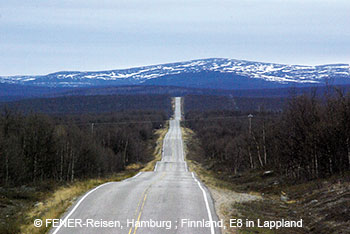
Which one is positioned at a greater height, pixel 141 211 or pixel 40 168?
pixel 141 211

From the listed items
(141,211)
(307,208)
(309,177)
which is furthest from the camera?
(309,177)

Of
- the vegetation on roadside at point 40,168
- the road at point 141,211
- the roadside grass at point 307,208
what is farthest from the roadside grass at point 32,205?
the roadside grass at point 307,208

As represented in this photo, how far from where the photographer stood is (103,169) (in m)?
69.9

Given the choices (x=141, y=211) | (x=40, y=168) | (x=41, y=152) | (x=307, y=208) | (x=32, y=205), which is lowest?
(x=40, y=168)

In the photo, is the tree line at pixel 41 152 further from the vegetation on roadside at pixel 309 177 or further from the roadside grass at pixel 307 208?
the roadside grass at pixel 307 208

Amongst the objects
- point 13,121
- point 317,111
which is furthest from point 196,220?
point 13,121

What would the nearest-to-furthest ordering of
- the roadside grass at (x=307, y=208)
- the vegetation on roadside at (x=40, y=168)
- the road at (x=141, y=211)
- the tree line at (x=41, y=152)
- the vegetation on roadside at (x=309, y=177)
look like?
the road at (x=141, y=211) < the roadside grass at (x=307, y=208) < the vegetation on roadside at (x=309, y=177) < the vegetation on roadside at (x=40, y=168) < the tree line at (x=41, y=152)

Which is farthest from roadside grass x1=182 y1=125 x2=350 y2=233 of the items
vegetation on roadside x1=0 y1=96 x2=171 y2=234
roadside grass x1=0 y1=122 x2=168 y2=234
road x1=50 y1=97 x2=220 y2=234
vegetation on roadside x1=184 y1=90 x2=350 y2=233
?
vegetation on roadside x1=0 y1=96 x2=171 y2=234

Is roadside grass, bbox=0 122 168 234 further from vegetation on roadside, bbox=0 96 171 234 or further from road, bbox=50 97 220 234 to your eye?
road, bbox=50 97 220 234

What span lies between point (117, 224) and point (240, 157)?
5409 cm

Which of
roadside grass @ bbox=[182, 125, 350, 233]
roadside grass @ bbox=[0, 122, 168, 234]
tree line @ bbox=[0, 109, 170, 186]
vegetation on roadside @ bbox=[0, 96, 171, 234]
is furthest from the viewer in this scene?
tree line @ bbox=[0, 109, 170, 186]

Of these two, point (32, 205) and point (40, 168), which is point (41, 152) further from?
point (32, 205)

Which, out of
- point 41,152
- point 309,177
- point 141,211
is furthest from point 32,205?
point 41,152

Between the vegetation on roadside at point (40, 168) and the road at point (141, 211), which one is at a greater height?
the road at point (141, 211)
